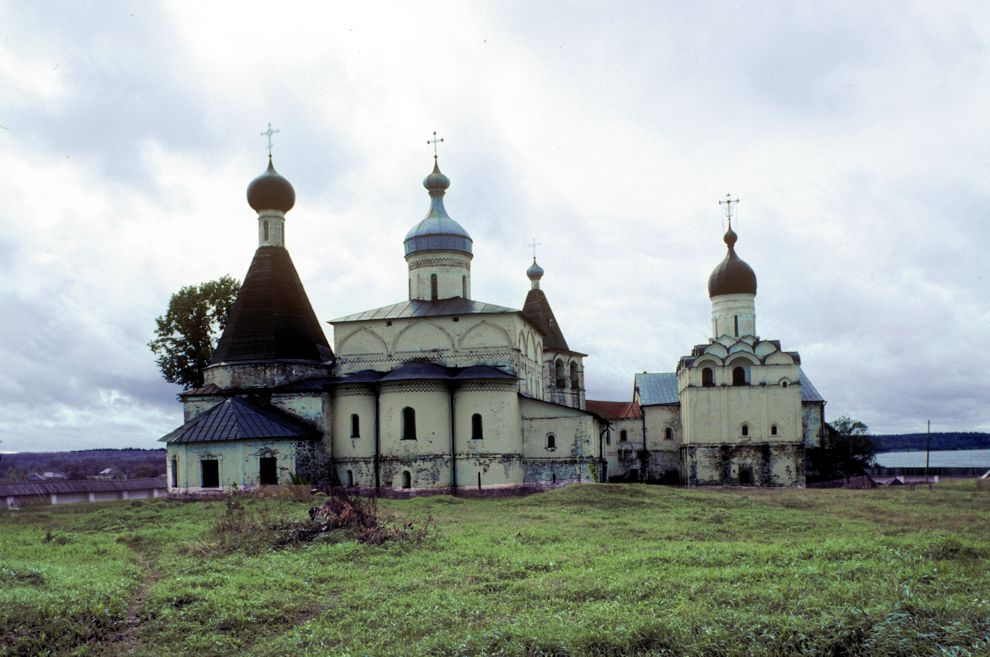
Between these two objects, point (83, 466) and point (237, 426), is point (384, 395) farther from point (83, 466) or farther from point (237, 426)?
point (83, 466)

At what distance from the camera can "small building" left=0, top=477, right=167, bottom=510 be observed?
3905cm

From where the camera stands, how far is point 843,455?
134 ft

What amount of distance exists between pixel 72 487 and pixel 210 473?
2398cm

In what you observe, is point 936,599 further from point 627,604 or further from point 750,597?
point 627,604

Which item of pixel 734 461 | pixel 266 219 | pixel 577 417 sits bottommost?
pixel 734 461

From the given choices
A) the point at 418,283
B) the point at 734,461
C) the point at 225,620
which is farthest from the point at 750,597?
the point at 734,461

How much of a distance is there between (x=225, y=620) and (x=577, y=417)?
1884 centimetres

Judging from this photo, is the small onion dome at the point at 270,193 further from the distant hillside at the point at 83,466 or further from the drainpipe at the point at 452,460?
the distant hillside at the point at 83,466

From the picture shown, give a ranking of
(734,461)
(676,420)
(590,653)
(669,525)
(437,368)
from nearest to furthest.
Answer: (590,653), (669,525), (437,368), (734,461), (676,420)

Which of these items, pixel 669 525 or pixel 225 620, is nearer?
pixel 225 620

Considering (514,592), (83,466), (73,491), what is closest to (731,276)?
(514,592)

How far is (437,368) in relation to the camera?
85.2 feet

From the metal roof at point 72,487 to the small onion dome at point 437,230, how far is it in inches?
960

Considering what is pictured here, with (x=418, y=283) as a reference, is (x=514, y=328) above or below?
below
